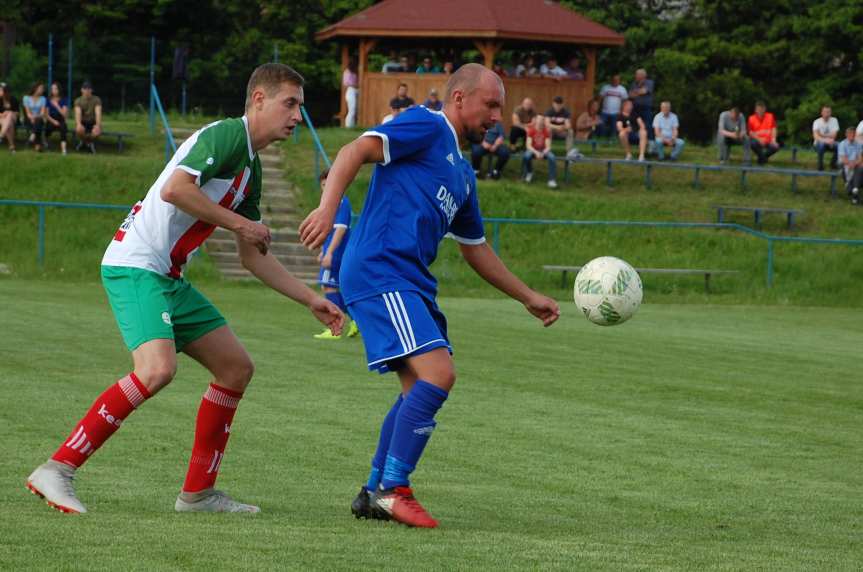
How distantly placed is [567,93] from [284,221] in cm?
1133

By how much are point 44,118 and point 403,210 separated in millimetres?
26269

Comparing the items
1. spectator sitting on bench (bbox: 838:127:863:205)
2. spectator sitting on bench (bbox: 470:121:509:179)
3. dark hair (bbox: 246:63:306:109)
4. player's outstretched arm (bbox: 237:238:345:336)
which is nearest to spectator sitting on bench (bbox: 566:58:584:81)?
spectator sitting on bench (bbox: 470:121:509:179)

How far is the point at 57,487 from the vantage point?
6031mm

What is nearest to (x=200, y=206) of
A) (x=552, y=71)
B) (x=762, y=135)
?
(x=762, y=135)

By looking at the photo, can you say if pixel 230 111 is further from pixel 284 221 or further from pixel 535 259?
pixel 535 259

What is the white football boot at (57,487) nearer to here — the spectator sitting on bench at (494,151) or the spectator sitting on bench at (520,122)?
the spectator sitting on bench at (494,151)

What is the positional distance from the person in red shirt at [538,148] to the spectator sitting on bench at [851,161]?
22.3 ft

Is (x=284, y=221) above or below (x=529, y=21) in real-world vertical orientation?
below

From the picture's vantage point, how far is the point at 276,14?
49.7 metres

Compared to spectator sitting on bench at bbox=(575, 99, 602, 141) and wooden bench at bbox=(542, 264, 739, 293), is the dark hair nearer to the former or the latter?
wooden bench at bbox=(542, 264, 739, 293)

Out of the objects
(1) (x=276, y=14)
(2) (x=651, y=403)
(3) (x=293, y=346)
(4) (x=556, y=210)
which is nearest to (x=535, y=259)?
(4) (x=556, y=210)

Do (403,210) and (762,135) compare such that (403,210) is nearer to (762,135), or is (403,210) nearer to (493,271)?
(493,271)

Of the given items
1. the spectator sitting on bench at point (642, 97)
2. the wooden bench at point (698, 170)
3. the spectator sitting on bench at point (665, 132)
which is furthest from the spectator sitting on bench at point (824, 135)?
the spectator sitting on bench at point (642, 97)

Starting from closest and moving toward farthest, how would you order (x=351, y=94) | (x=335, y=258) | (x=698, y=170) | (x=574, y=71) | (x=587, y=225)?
(x=335, y=258), (x=587, y=225), (x=698, y=170), (x=574, y=71), (x=351, y=94)
